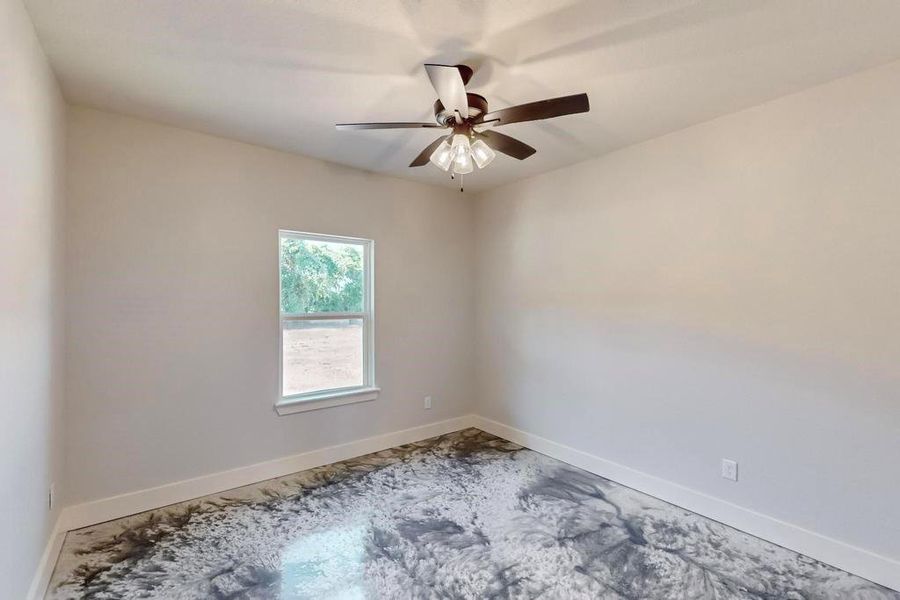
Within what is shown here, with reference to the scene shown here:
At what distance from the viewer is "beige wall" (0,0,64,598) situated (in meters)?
1.50

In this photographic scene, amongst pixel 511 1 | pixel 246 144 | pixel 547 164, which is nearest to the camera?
pixel 511 1

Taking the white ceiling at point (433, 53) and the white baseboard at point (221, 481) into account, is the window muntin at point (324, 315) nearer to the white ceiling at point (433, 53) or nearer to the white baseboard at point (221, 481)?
the white baseboard at point (221, 481)

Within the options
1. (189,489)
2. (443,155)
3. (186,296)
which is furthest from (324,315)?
(443,155)

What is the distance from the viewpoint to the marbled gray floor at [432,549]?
2.02 m

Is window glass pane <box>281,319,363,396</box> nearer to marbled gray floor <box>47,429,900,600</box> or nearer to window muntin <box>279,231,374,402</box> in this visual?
window muntin <box>279,231,374,402</box>

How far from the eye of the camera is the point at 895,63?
2035mm

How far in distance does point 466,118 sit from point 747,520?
113 inches

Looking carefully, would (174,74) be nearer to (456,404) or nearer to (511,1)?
(511,1)

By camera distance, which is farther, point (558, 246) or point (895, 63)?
point (558, 246)

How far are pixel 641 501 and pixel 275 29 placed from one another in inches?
138

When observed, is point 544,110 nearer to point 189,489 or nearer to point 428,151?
point 428,151

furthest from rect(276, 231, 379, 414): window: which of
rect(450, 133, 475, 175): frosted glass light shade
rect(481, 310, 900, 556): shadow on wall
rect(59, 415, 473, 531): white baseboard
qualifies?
rect(450, 133, 475, 175): frosted glass light shade

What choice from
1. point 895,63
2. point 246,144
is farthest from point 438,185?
point 895,63

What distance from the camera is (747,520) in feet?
8.20
